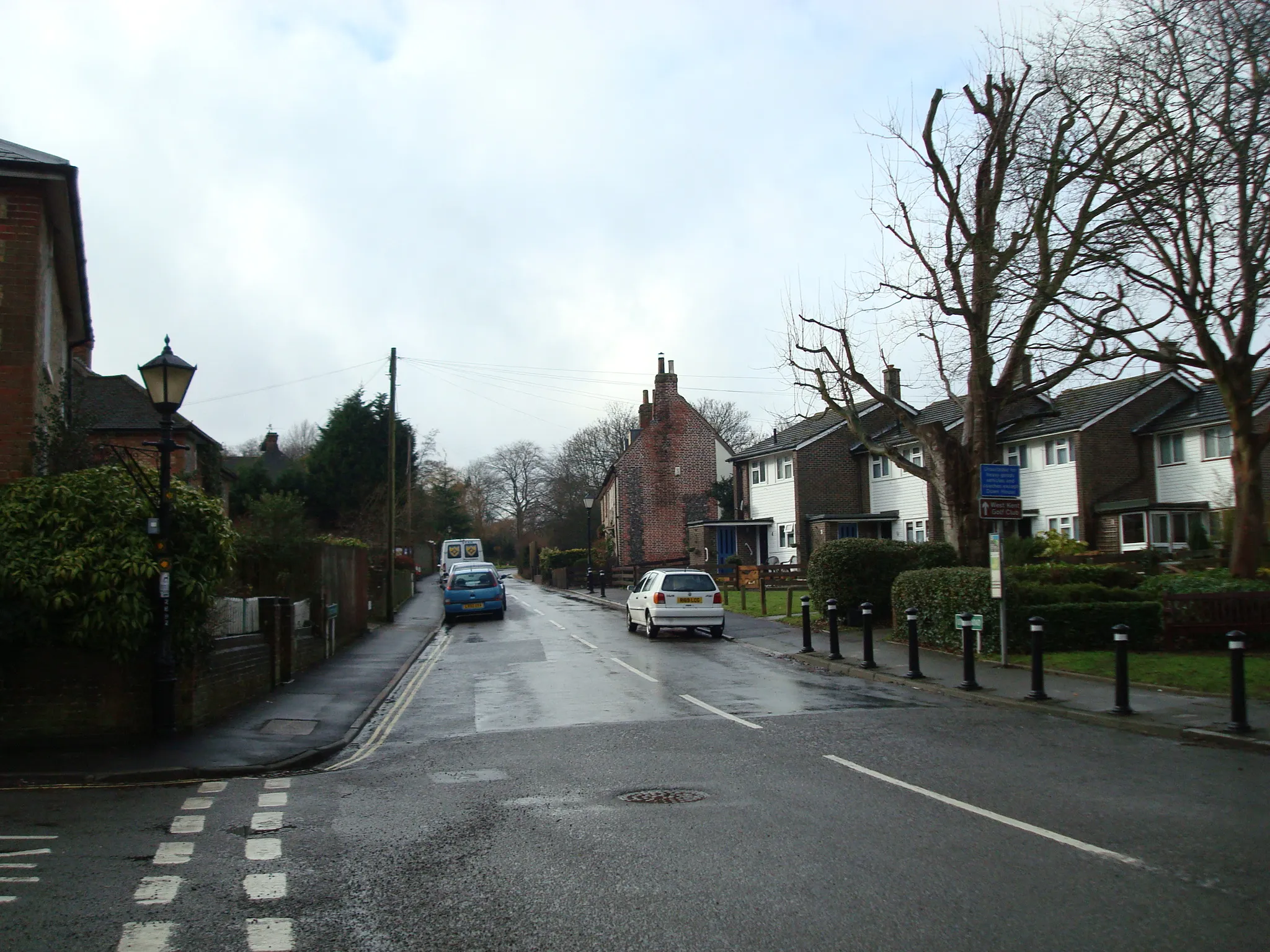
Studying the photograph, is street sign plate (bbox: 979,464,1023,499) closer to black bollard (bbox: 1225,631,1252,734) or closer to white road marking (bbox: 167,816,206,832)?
black bollard (bbox: 1225,631,1252,734)

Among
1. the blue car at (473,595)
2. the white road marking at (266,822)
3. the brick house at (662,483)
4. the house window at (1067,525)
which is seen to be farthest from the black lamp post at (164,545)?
the brick house at (662,483)

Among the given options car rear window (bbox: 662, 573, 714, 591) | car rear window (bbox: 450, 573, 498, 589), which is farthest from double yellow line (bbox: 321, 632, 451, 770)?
car rear window (bbox: 450, 573, 498, 589)

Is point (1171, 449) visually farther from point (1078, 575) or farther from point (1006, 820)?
point (1006, 820)

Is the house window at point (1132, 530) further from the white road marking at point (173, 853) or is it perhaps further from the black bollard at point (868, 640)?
the white road marking at point (173, 853)

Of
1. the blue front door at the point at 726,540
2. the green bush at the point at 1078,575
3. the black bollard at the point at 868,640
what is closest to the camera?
the black bollard at the point at 868,640

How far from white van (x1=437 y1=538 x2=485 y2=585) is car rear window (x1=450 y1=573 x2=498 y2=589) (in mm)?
19677

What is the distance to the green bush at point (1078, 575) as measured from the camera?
815 inches

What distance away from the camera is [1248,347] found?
20.4 metres

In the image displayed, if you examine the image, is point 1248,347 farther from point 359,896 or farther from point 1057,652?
point 359,896

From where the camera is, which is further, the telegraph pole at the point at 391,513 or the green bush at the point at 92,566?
the telegraph pole at the point at 391,513

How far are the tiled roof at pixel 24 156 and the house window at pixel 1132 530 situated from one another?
33.5 metres

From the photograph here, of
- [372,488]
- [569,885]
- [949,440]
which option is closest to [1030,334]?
[949,440]

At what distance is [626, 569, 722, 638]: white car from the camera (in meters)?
24.3

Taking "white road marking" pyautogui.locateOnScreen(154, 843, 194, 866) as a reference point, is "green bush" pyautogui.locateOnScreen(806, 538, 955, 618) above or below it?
above
